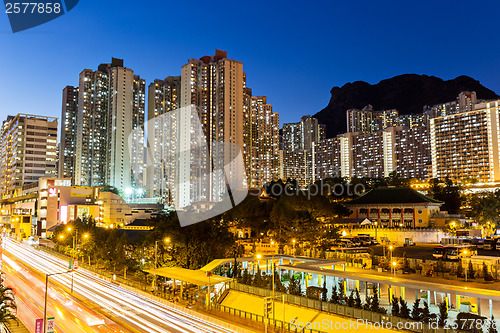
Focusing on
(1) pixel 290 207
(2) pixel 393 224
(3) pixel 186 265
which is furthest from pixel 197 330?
(2) pixel 393 224

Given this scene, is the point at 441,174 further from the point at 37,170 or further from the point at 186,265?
the point at 37,170

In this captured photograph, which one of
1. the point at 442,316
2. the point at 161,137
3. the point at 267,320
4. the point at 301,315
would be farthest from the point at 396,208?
the point at 161,137

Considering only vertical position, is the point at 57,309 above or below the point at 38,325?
below

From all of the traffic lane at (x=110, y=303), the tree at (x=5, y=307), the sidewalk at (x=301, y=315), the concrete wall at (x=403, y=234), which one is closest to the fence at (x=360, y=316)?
the sidewalk at (x=301, y=315)

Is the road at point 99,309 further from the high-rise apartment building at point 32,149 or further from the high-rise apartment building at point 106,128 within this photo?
the high-rise apartment building at point 106,128

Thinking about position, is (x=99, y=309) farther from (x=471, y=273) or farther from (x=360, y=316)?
(x=471, y=273)
